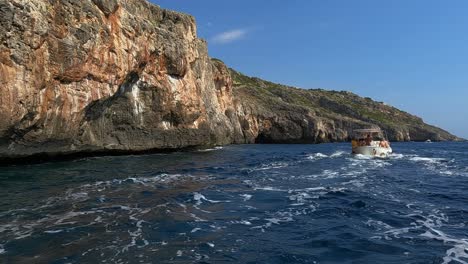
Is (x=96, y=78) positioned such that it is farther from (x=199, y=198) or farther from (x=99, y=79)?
(x=199, y=198)

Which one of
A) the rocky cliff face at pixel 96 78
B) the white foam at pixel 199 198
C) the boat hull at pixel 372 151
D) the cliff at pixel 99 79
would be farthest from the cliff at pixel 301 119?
the white foam at pixel 199 198

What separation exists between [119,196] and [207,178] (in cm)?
782

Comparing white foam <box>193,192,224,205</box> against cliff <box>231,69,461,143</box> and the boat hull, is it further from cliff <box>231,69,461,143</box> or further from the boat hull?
cliff <box>231,69,461,143</box>

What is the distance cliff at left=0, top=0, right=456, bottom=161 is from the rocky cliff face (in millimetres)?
72

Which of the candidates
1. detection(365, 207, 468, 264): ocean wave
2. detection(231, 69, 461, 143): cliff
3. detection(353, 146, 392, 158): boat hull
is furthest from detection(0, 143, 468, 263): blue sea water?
detection(231, 69, 461, 143): cliff

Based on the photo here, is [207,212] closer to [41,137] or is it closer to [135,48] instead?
[41,137]

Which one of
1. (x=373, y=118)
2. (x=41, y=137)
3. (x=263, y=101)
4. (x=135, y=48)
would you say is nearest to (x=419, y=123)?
(x=373, y=118)

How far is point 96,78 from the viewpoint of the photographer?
34812 millimetres

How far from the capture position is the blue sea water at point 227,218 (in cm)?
1103

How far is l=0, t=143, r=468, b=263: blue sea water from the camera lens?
11031mm

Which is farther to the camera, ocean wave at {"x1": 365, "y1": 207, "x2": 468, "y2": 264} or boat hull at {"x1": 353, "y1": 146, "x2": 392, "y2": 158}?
boat hull at {"x1": 353, "y1": 146, "x2": 392, "y2": 158}

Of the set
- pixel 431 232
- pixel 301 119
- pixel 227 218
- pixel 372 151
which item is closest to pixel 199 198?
pixel 227 218

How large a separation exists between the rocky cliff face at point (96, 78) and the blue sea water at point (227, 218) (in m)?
5.28

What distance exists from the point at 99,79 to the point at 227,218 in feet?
79.0
